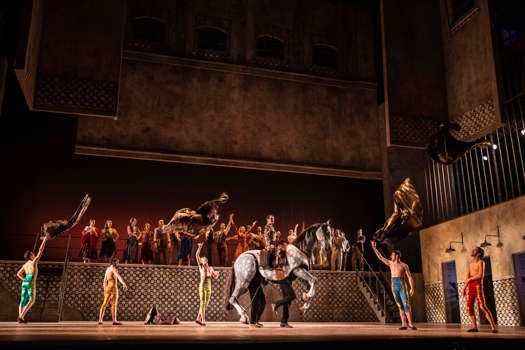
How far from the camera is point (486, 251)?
14.7 m

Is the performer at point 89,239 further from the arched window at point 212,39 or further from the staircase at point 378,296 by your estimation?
the arched window at point 212,39

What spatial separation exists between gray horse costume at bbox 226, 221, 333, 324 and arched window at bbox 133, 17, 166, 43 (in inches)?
498

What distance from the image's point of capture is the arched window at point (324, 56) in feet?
72.8

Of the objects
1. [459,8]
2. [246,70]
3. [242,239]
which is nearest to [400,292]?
[242,239]

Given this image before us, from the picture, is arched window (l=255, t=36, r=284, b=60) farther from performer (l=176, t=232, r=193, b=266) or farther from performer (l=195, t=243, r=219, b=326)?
performer (l=195, t=243, r=219, b=326)

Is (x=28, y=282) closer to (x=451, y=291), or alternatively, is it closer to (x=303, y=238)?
(x=303, y=238)

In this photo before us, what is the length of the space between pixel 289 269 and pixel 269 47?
45.6 feet

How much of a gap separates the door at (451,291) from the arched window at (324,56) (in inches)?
398

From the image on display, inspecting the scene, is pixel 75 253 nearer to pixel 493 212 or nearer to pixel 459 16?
pixel 493 212

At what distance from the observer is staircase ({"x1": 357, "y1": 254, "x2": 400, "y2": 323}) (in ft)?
51.7

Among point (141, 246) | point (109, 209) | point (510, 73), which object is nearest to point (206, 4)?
point (109, 209)

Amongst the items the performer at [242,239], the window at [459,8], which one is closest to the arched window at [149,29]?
the performer at [242,239]

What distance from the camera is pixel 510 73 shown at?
17828 millimetres

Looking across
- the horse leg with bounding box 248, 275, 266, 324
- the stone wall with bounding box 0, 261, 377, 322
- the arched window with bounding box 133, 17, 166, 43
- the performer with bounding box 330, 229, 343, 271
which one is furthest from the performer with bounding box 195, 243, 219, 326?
the arched window with bounding box 133, 17, 166, 43
